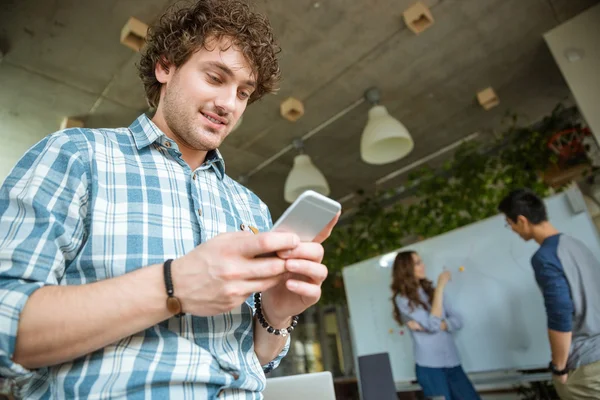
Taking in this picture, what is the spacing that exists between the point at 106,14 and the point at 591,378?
3536 mm

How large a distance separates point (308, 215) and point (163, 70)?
0.74 m

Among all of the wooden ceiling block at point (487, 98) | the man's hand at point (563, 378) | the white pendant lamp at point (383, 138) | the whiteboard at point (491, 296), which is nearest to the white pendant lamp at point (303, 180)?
the white pendant lamp at point (383, 138)

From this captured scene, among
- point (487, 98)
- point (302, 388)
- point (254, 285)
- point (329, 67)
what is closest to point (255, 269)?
point (254, 285)

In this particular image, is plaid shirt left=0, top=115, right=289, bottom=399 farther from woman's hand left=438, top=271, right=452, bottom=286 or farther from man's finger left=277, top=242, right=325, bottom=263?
woman's hand left=438, top=271, right=452, bottom=286

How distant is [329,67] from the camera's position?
3100 mm

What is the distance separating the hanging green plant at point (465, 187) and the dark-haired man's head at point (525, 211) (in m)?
1.27

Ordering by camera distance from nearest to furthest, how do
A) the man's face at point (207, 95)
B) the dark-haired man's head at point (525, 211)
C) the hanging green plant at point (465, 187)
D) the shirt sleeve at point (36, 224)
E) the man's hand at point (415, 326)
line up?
the shirt sleeve at point (36, 224)
the man's face at point (207, 95)
the dark-haired man's head at point (525, 211)
the man's hand at point (415, 326)
the hanging green plant at point (465, 187)

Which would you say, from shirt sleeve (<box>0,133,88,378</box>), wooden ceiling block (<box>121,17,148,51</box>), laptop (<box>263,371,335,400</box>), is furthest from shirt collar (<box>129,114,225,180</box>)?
wooden ceiling block (<box>121,17,148,51</box>)

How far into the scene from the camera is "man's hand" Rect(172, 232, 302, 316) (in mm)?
482

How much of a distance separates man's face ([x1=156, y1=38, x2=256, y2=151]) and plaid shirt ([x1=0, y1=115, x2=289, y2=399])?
88 millimetres

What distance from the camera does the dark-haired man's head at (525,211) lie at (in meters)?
2.35

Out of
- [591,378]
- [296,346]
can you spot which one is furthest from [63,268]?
[296,346]

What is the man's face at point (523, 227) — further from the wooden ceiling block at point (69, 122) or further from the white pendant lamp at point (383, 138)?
the wooden ceiling block at point (69, 122)

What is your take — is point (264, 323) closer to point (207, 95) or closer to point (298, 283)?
point (298, 283)
